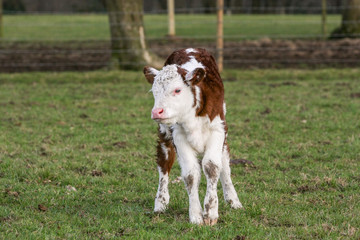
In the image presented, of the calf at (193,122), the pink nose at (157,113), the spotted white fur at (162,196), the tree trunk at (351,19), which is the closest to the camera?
the pink nose at (157,113)

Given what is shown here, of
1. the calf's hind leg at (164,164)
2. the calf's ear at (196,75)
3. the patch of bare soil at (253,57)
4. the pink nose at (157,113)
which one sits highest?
the calf's ear at (196,75)

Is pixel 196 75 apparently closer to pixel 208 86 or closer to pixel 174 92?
pixel 174 92

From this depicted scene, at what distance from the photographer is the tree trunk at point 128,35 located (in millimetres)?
14367

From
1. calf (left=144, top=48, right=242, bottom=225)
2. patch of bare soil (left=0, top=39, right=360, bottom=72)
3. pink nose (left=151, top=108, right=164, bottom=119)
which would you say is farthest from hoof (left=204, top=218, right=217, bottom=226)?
patch of bare soil (left=0, top=39, right=360, bottom=72)

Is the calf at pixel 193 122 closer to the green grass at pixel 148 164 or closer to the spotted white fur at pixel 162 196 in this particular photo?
the spotted white fur at pixel 162 196

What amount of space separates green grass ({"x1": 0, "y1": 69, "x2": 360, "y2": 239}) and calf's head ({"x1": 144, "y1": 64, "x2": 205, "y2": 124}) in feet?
2.99

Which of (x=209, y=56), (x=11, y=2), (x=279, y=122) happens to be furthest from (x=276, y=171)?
(x=11, y=2)

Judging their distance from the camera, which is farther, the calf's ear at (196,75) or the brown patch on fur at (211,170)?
the brown patch on fur at (211,170)

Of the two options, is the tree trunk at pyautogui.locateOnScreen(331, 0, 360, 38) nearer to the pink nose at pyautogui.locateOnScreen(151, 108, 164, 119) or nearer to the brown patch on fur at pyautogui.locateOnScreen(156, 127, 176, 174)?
the brown patch on fur at pyautogui.locateOnScreen(156, 127, 176, 174)

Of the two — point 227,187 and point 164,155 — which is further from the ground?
point 164,155

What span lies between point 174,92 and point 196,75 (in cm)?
23

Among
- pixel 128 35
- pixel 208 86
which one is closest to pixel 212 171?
pixel 208 86

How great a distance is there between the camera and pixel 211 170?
498cm

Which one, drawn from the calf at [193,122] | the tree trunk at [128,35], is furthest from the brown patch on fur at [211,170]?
the tree trunk at [128,35]
